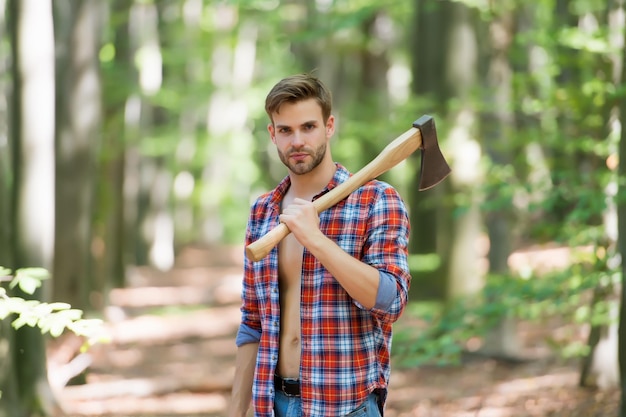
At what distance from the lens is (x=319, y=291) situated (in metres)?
3.53

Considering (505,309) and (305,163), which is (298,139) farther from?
(505,309)

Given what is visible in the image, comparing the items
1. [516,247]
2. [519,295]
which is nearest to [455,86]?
[519,295]

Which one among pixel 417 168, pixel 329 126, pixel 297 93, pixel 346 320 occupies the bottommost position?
pixel 346 320

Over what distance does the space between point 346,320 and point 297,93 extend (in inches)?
35.3

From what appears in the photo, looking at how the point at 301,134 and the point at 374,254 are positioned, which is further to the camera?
the point at 301,134

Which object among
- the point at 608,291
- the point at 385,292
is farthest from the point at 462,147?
the point at 385,292

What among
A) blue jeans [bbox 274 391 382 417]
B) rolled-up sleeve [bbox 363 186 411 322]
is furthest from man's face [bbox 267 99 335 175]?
blue jeans [bbox 274 391 382 417]

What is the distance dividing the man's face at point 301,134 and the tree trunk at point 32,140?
5357 millimetres

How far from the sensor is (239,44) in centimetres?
3638

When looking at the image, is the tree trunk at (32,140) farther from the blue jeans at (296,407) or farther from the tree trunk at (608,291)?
the blue jeans at (296,407)

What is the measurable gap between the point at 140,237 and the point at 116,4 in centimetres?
1100

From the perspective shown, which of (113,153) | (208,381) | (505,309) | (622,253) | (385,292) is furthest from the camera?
(113,153)

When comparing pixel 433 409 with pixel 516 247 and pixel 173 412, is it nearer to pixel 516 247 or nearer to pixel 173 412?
pixel 173 412

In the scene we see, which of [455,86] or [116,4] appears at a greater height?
[116,4]
